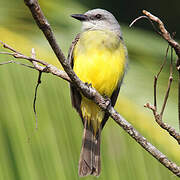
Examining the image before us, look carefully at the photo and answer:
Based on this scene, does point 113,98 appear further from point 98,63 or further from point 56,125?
point 56,125

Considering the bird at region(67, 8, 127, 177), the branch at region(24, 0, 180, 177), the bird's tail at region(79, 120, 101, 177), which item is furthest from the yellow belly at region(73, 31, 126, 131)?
the branch at region(24, 0, 180, 177)

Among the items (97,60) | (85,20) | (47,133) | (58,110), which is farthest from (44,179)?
(85,20)

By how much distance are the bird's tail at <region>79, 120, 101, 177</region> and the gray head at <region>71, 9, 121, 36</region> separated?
961mm

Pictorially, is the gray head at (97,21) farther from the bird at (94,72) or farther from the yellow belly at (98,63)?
the yellow belly at (98,63)

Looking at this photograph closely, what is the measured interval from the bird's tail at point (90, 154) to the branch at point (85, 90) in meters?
0.59

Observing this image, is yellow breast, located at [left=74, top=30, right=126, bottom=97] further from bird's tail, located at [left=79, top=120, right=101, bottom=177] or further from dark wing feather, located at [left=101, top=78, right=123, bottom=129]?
bird's tail, located at [left=79, top=120, right=101, bottom=177]

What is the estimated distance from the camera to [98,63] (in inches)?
163

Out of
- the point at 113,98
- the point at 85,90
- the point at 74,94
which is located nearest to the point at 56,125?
the point at 85,90

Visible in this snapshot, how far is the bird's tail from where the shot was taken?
3.82 meters

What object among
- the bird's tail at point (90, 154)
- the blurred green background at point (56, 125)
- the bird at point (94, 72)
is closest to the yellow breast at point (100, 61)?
the bird at point (94, 72)

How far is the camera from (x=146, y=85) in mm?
4605

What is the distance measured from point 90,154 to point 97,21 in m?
Result: 1.40

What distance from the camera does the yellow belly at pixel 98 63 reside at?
414cm

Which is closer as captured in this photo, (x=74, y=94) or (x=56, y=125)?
(x=56, y=125)
